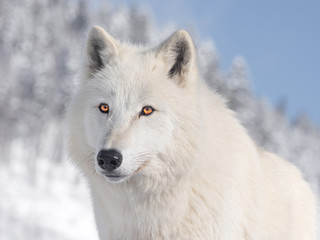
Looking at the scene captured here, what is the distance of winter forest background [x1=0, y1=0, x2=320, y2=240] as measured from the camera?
2473cm

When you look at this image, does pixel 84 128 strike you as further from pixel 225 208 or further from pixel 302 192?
pixel 302 192

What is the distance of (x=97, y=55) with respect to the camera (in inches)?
159

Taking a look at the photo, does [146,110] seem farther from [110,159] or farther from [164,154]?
[110,159]

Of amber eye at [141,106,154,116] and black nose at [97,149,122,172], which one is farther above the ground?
amber eye at [141,106,154,116]

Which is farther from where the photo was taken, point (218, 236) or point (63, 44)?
Answer: point (63, 44)

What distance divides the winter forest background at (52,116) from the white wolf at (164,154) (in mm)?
3759

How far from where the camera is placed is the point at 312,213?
185 inches

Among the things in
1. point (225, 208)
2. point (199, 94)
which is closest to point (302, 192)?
point (225, 208)

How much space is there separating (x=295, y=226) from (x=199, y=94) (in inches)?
72.8

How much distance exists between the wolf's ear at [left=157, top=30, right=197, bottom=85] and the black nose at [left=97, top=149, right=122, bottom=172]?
3.41 ft

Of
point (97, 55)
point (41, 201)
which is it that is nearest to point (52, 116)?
point (41, 201)

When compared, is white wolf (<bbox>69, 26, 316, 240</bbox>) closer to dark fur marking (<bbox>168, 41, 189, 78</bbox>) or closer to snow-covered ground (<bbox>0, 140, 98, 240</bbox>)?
dark fur marking (<bbox>168, 41, 189, 78</bbox>)

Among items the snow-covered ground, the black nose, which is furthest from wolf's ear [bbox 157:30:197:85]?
the snow-covered ground

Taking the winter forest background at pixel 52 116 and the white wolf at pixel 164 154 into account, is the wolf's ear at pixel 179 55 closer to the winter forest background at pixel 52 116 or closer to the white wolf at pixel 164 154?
the white wolf at pixel 164 154
